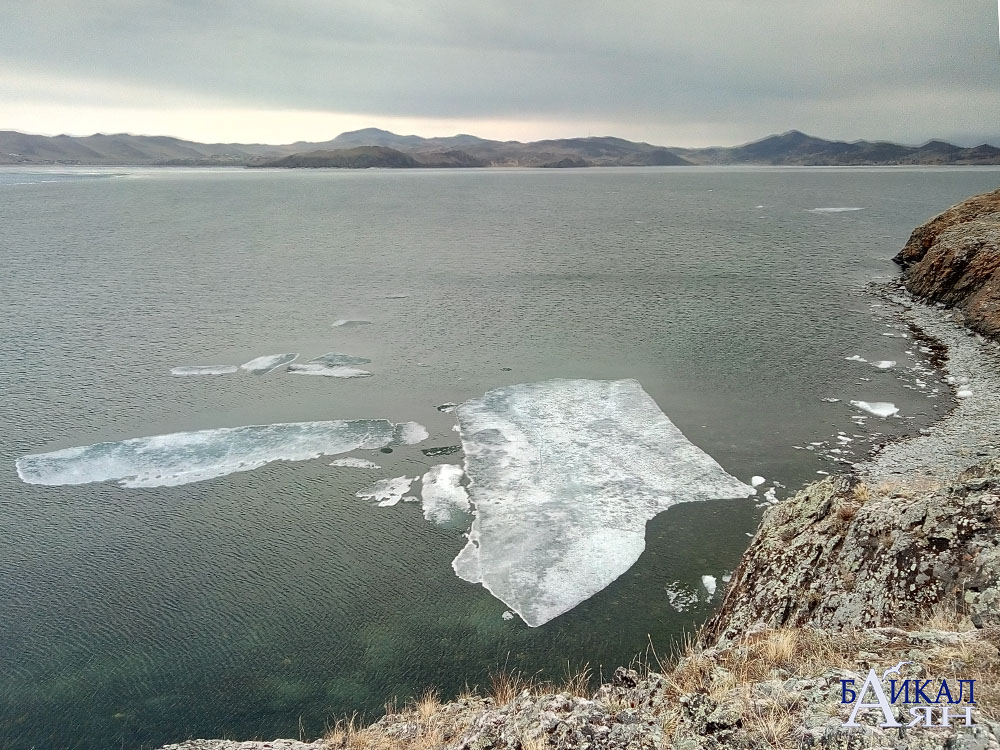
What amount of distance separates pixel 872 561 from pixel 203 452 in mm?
16687

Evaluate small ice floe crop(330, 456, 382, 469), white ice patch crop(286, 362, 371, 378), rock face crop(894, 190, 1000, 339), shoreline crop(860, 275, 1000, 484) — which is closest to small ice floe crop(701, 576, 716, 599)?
shoreline crop(860, 275, 1000, 484)

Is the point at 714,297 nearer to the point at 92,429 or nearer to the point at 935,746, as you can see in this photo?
the point at 92,429

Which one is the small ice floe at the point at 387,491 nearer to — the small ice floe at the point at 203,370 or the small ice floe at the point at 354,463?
the small ice floe at the point at 354,463

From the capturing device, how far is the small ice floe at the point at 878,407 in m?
19.5

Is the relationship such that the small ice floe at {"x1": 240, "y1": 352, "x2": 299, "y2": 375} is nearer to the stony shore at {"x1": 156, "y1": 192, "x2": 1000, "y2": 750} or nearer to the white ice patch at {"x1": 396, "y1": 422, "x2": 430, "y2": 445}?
the white ice patch at {"x1": 396, "y1": 422, "x2": 430, "y2": 445}

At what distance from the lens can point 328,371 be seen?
24.7m

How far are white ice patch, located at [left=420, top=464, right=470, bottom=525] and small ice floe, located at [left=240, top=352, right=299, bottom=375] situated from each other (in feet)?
37.3

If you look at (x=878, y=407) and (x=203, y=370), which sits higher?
(x=878, y=407)

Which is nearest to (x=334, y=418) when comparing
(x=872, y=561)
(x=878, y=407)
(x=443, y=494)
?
(x=443, y=494)

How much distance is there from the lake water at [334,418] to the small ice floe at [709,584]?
0.13 m

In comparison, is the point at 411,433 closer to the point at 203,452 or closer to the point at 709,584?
the point at 203,452

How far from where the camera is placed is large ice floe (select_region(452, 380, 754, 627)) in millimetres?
12789

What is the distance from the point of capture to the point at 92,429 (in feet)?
64.4

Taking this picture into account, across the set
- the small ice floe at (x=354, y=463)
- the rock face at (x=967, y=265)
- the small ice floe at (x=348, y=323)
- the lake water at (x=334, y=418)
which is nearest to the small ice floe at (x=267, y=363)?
the lake water at (x=334, y=418)
